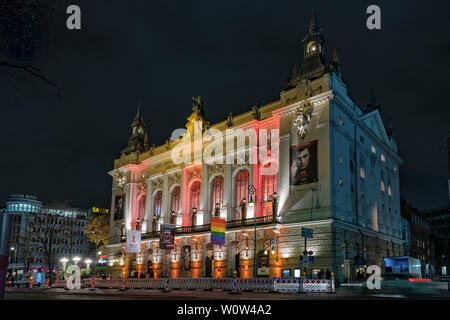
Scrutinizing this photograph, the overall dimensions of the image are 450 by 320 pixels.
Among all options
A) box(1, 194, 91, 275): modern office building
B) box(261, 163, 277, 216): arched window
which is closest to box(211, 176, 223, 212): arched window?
box(261, 163, 277, 216): arched window

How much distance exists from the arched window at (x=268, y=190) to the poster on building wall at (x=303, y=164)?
117 inches

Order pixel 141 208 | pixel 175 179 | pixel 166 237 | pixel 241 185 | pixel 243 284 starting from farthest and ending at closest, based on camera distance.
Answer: pixel 141 208, pixel 175 179, pixel 241 185, pixel 166 237, pixel 243 284

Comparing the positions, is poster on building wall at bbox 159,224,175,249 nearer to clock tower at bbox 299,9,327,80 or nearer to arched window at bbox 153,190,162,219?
arched window at bbox 153,190,162,219

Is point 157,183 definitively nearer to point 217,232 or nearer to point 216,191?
point 216,191

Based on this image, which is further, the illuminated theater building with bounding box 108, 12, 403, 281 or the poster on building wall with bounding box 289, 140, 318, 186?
the poster on building wall with bounding box 289, 140, 318, 186

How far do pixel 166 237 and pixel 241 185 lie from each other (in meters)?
11.6

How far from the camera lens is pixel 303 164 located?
4138 cm

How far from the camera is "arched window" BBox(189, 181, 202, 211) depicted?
5416 cm

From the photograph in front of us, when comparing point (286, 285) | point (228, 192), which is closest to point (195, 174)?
point (228, 192)

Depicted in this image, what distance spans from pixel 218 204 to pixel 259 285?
1865 cm

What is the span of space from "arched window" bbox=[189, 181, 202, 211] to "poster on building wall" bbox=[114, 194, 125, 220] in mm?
15925

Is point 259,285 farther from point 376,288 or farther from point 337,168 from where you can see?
point 337,168
